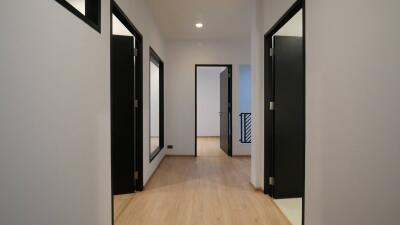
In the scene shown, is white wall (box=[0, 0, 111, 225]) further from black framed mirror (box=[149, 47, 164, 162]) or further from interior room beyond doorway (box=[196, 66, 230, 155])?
interior room beyond doorway (box=[196, 66, 230, 155])

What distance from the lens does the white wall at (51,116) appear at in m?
0.96

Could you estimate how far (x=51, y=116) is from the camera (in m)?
1.23

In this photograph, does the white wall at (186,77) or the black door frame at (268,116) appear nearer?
the black door frame at (268,116)

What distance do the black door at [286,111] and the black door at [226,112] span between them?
2.80 m

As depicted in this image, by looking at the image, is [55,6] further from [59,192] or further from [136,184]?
[136,184]

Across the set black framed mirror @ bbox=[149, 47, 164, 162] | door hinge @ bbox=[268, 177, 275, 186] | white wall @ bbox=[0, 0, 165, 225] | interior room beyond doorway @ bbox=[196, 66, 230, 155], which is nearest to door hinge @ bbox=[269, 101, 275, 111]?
door hinge @ bbox=[268, 177, 275, 186]

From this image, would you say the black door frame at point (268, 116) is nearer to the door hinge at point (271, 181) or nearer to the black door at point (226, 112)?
the door hinge at point (271, 181)

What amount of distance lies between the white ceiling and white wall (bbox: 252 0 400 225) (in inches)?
84.1

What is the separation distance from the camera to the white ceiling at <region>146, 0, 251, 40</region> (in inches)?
148

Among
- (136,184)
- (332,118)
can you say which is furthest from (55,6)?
(136,184)

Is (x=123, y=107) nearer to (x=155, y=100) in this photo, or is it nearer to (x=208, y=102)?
(x=155, y=100)

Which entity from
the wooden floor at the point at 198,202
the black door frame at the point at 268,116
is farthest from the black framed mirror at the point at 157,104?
the black door frame at the point at 268,116

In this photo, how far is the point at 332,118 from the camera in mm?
1608

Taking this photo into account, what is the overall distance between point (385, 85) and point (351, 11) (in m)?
A: 0.51
